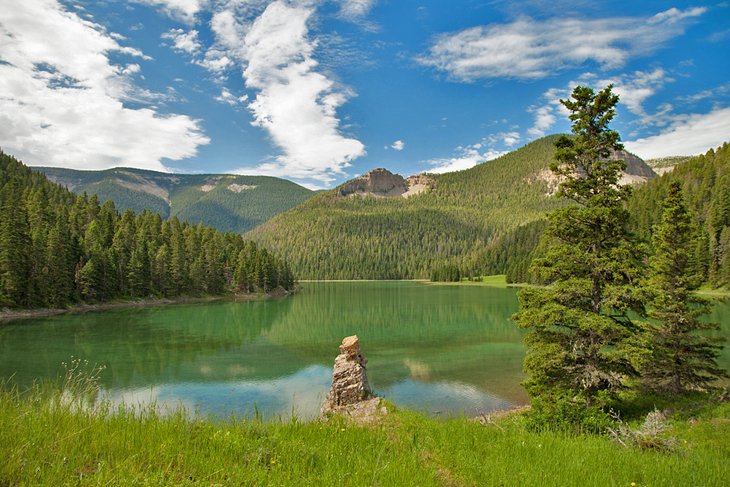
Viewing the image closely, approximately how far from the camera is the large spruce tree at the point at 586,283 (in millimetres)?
14906

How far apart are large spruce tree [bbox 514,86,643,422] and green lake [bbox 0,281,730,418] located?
687 centimetres

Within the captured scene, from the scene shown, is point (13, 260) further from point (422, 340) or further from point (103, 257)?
point (422, 340)

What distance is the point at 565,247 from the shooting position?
1597 cm

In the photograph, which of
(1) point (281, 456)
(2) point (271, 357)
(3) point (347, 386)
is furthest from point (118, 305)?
(1) point (281, 456)

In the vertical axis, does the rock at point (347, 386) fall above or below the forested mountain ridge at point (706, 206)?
below

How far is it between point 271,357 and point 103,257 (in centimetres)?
5849

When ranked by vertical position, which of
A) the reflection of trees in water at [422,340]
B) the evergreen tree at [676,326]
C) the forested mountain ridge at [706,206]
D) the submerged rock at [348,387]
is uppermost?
the forested mountain ridge at [706,206]

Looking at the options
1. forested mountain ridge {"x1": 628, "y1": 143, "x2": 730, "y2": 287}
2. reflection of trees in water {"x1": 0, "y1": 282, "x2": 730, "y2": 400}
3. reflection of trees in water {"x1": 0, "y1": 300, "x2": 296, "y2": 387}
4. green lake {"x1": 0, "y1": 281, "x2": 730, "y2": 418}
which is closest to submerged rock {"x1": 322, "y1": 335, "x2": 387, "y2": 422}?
green lake {"x1": 0, "y1": 281, "x2": 730, "y2": 418}

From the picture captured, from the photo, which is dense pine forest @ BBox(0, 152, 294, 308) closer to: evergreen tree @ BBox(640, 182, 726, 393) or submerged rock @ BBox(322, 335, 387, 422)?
submerged rock @ BBox(322, 335, 387, 422)

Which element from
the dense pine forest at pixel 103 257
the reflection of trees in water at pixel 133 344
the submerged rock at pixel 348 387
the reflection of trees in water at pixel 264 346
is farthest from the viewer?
the dense pine forest at pixel 103 257

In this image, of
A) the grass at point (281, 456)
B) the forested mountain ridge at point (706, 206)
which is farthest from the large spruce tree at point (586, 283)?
the forested mountain ridge at point (706, 206)

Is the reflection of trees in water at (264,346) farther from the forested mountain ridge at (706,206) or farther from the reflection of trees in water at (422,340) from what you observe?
the forested mountain ridge at (706,206)

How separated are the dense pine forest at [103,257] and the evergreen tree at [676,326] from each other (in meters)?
77.8

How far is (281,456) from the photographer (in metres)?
6.12
